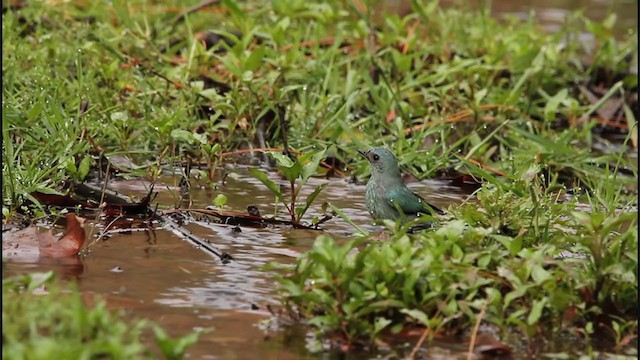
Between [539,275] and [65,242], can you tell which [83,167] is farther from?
[539,275]

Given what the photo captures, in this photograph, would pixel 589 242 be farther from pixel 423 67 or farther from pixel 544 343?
pixel 423 67

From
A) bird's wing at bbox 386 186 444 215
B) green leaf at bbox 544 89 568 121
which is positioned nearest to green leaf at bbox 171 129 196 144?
bird's wing at bbox 386 186 444 215

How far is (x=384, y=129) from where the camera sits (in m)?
6.57

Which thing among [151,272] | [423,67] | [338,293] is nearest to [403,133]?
[423,67]

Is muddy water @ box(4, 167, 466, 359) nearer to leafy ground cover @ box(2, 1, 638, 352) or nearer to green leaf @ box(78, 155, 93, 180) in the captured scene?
leafy ground cover @ box(2, 1, 638, 352)

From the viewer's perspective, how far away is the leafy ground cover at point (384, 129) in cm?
360

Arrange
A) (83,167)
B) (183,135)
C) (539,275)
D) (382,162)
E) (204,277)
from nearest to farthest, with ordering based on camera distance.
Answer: (539,275) → (204,277) → (83,167) → (382,162) → (183,135)

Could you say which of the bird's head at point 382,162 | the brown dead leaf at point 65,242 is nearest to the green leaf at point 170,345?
the brown dead leaf at point 65,242

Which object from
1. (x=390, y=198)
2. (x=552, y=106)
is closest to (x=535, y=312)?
(x=390, y=198)

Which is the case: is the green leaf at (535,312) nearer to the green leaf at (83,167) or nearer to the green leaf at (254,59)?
the green leaf at (83,167)

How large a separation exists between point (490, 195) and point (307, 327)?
1108mm

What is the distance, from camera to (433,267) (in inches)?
142

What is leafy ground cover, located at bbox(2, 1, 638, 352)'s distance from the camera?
11.8 ft

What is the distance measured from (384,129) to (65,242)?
275 centimetres
